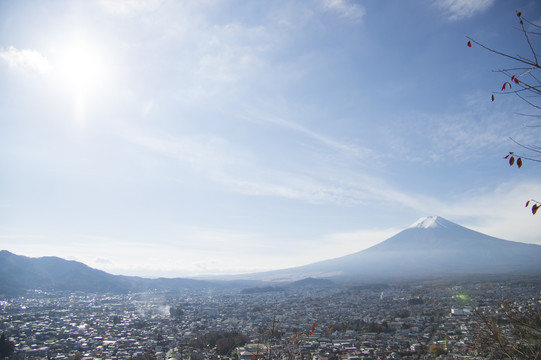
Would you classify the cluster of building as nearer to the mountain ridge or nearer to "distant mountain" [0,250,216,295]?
"distant mountain" [0,250,216,295]

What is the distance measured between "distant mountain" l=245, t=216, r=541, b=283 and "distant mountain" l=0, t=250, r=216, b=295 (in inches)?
1831

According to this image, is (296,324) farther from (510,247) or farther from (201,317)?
(510,247)

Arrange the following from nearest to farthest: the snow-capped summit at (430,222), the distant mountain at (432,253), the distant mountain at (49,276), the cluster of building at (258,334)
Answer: the cluster of building at (258,334) → the distant mountain at (49,276) → the distant mountain at (432,253) → the snow-capped summit at (430,222)

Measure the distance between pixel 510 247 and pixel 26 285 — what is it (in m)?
111

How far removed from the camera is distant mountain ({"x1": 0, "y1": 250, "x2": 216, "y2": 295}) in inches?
1588

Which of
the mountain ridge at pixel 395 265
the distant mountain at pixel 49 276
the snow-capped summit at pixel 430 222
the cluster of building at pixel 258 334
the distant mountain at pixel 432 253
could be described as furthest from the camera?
the snow-capped summit at pixel 430 222

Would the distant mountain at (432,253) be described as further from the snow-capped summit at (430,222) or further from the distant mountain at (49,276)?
the distant mountain at (49,276)

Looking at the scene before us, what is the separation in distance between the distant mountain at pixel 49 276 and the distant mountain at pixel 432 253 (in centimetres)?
4651

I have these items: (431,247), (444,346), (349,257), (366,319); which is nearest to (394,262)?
(431,247)

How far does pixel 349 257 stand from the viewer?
107 m

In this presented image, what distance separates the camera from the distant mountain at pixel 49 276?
4034cm

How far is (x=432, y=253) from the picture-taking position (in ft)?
268

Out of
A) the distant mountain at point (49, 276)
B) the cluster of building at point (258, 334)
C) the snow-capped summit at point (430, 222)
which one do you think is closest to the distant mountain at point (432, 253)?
the snow-capped summit at point (430, 222)

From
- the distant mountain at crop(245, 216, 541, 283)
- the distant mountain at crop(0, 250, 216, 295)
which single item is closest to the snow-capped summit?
the distant mountain at crop(245, 216, 541, 283)
